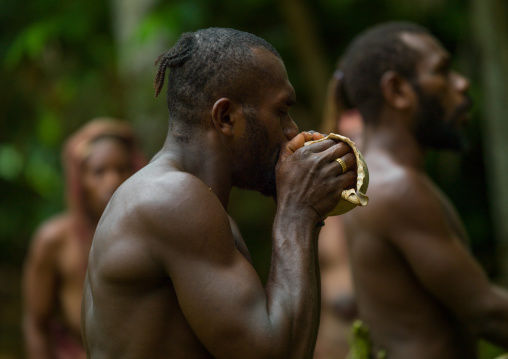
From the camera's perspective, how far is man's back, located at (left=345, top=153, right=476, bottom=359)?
3.61 m

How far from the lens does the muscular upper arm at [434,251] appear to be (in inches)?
140

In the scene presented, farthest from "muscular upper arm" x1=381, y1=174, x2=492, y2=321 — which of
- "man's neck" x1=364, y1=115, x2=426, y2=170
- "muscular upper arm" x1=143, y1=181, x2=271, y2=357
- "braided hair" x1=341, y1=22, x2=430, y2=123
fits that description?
"muscular upper arm" x1=143, y1=181, x2=271, y2=357

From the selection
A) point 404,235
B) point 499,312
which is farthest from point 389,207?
point 499,312

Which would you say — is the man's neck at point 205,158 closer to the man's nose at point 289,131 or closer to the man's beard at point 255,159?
the man's beard at point 255,159

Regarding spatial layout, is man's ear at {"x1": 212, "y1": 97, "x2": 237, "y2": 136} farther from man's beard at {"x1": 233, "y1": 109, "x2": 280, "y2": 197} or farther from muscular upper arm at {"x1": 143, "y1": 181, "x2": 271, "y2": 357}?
muscular upper arm at {"x1": 143, "y1": 181, "x2": 271, "y2": 357}

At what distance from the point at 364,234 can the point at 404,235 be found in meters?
0.23

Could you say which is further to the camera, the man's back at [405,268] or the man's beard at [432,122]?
the man's beard at [432,122]

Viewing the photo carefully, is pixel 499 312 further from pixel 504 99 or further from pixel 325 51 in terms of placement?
pixel 325 51

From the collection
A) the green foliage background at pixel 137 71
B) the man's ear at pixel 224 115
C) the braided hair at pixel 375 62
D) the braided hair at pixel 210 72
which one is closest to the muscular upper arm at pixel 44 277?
the green foliage background at pixel 137 71

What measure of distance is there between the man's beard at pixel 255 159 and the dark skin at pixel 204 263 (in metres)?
0.03

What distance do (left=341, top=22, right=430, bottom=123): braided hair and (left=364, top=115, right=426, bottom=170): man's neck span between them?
0.35 ft

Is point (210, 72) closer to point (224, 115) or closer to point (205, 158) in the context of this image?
point (224, 115)

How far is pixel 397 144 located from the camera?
402cm

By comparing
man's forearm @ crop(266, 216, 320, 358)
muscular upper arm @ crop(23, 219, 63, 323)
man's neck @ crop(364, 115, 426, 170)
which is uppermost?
man's forearm @ crop(266, 216, 320, 358)
